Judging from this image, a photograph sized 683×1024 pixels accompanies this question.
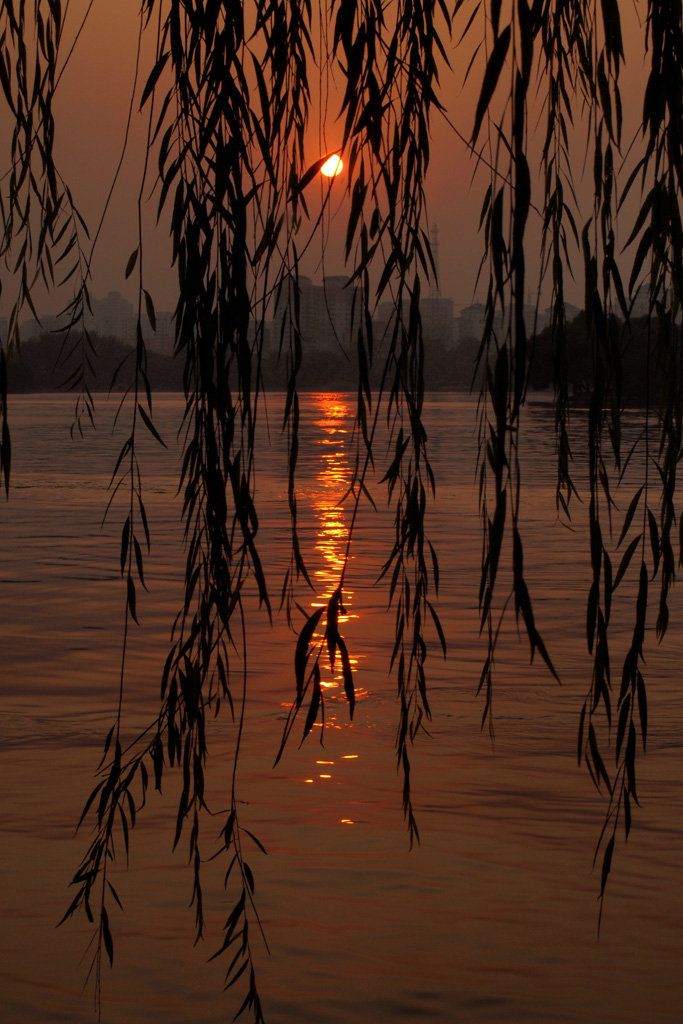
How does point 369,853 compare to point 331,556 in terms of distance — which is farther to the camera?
point 331,556

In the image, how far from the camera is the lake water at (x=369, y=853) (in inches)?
125

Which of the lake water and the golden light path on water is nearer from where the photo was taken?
the lake water

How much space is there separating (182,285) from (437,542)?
11.0 m

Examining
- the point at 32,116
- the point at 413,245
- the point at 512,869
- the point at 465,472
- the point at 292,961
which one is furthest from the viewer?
the point at 465,472

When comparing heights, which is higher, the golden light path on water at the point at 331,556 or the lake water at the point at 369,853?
the lake water at the point at 369,853

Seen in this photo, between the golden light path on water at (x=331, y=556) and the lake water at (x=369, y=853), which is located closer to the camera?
the lake water at (x=369, y=853)

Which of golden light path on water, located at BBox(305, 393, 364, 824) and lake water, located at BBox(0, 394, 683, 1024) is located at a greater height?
lake water, located at BBox(0, 394, 683, 1024)

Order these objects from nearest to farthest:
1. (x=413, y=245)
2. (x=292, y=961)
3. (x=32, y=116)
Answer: (x=413, y=245)
(x=32, y=116)
(x=292, y=961)

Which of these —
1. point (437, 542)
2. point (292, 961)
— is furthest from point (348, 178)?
point (437, 542)

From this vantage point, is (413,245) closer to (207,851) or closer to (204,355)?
(204,355)

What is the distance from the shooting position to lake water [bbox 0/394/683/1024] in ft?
10.5

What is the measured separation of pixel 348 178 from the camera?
6.29ft

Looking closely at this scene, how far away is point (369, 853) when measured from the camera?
4.08 m

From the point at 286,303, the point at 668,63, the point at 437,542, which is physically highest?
the point at 668,63
